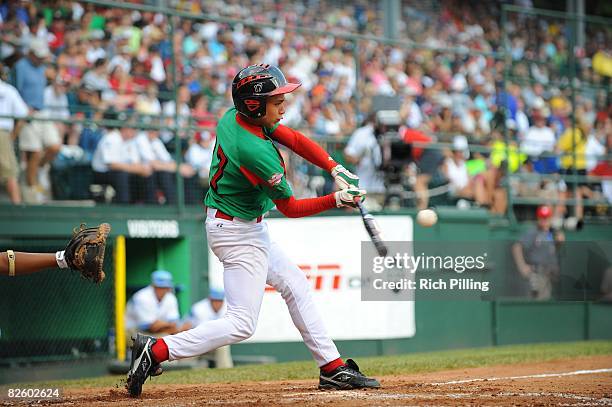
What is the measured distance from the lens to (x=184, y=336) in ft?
20.9

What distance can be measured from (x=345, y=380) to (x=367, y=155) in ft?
22.0

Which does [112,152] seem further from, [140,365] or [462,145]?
[140,365]

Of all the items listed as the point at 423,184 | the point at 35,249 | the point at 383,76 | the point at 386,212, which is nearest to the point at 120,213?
the point at 35,249

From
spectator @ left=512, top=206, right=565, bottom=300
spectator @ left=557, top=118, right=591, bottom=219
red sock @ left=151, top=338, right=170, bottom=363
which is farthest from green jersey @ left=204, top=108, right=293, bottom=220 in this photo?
spectator @ left=557, top=118, right=591, bottom=219

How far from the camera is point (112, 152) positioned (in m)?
11.7

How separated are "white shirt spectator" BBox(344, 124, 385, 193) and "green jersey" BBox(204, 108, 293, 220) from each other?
6.54m

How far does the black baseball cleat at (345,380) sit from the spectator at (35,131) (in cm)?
575

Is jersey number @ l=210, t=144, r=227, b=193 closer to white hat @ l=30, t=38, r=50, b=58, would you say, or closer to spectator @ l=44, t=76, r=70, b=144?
spectator @ l=44, t=76, r=70, b=144

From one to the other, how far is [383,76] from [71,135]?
5562mm

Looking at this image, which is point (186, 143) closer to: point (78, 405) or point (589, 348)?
point (589, 348)

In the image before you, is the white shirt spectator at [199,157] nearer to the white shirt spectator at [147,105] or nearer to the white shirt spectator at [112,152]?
the white shirt spectator at [147,105]

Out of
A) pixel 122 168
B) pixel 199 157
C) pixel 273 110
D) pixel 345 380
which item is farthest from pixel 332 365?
pixel 199 157

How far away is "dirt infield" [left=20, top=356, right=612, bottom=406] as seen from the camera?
6.00m

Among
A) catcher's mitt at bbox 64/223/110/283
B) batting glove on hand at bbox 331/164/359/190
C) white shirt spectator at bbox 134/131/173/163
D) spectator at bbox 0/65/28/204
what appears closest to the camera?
catcher's mitt at bbox 64/223/110/283
